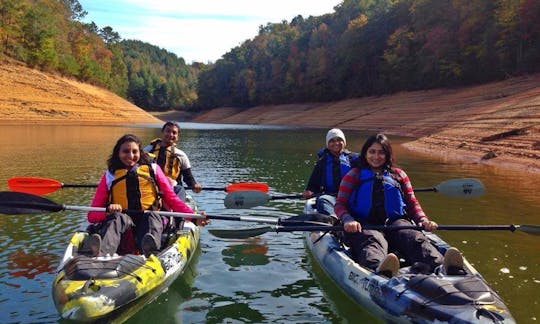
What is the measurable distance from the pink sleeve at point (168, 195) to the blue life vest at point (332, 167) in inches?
127

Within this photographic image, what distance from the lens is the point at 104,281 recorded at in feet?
16.8

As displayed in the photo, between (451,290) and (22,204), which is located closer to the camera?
(451,290)

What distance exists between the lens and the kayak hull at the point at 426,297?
4.45m

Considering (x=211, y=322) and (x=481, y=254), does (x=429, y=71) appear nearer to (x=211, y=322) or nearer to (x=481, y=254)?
(x=481, y=254)

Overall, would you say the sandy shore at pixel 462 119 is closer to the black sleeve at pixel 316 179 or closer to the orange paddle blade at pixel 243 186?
the black sleeve at pixel 316 179

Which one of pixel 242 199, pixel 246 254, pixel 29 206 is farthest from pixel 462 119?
Answer: pixel 29 206

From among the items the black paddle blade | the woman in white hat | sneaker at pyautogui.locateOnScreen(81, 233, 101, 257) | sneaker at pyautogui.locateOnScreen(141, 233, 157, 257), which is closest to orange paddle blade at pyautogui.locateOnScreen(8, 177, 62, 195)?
the black paddle blade

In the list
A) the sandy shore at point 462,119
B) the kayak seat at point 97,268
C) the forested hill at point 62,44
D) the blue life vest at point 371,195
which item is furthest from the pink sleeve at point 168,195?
the forested hill at point 62,44

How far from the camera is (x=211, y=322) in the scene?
18.4 ft

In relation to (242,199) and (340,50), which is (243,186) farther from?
(340,50)

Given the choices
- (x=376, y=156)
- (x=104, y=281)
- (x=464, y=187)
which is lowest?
(x=104, y=281)

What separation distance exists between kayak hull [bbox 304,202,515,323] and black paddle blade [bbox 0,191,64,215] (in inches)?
173

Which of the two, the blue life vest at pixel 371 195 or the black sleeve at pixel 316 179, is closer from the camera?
the blue life vest at pixel 371 195

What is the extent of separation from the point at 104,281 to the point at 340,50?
70519mm
